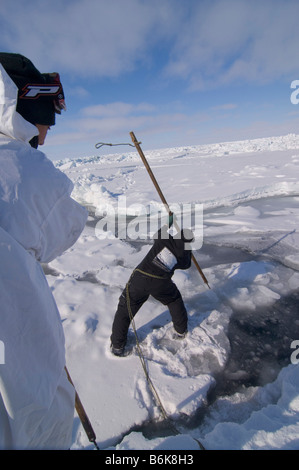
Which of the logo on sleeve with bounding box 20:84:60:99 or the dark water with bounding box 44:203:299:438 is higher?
the logo on sleeve with bounding box 20:84:60:99

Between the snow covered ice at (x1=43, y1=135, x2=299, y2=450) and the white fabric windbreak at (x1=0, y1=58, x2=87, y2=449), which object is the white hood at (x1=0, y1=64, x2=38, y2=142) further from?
the snow covered ice at (x1=43, y1=135, x2=299, y2=450)

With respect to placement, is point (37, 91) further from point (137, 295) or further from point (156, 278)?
point (137, 295)

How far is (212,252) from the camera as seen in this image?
4867 mm

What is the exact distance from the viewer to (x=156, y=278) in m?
2.32

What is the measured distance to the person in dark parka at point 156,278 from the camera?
7.58ft

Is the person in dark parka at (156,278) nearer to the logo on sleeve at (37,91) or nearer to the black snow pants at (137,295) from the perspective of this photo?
the black snow pants at (137,295)

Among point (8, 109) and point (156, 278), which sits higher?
point (8, 109)

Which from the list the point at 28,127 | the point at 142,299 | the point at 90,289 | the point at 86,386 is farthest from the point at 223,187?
the point at 28,127

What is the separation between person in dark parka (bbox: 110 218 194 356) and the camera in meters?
2.31

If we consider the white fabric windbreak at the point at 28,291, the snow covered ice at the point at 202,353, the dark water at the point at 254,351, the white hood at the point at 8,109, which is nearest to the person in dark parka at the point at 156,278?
the snow covered ice at the point at 202,353

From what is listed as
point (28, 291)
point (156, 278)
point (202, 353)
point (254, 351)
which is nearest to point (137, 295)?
point (156, 278)

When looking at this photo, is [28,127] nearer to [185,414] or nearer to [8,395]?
[8,395]

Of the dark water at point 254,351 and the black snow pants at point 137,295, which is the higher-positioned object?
the black snow pants at point 137,295

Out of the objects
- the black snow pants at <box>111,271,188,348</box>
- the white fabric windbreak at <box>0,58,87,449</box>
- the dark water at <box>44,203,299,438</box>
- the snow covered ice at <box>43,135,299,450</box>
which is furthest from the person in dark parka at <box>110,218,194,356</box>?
the white fabric windbreak at <box>0,58,87,449</box>
